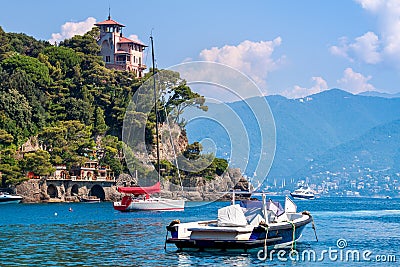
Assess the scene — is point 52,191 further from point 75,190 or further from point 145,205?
point 145,205

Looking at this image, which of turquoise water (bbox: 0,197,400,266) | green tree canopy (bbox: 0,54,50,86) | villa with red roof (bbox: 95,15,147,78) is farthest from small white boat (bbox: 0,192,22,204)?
villa with red roof (bbox: 95,15,147,78)

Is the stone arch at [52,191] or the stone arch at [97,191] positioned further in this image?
the stone arch at [97,191]

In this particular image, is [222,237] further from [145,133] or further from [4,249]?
[145,133]

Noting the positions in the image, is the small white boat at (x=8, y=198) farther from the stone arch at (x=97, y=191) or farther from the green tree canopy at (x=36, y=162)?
the stone arch at (x=97, y=191)

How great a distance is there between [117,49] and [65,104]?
897 inches

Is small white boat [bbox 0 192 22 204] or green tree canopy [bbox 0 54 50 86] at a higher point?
green tree canopy [bbox 0 54 50 86]

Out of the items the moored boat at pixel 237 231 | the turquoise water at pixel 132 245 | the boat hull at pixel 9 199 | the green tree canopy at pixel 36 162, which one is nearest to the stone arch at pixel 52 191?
the green tree canopy at pixel 36 162

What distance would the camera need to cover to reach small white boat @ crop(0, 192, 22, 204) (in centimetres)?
9150

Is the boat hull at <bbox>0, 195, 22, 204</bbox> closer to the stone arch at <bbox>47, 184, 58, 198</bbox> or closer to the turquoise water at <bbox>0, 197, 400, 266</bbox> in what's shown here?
the stone arch at <bbox>47, 184, 58, 198</bbox>

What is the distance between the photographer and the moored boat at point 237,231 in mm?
34969

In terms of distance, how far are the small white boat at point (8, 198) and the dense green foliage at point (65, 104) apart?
307 cm

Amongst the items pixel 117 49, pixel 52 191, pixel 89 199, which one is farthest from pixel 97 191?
pixel 117 49

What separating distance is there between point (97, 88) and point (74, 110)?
9.38 m

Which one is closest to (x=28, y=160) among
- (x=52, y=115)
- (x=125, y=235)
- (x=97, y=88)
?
(x=52, y=115)
